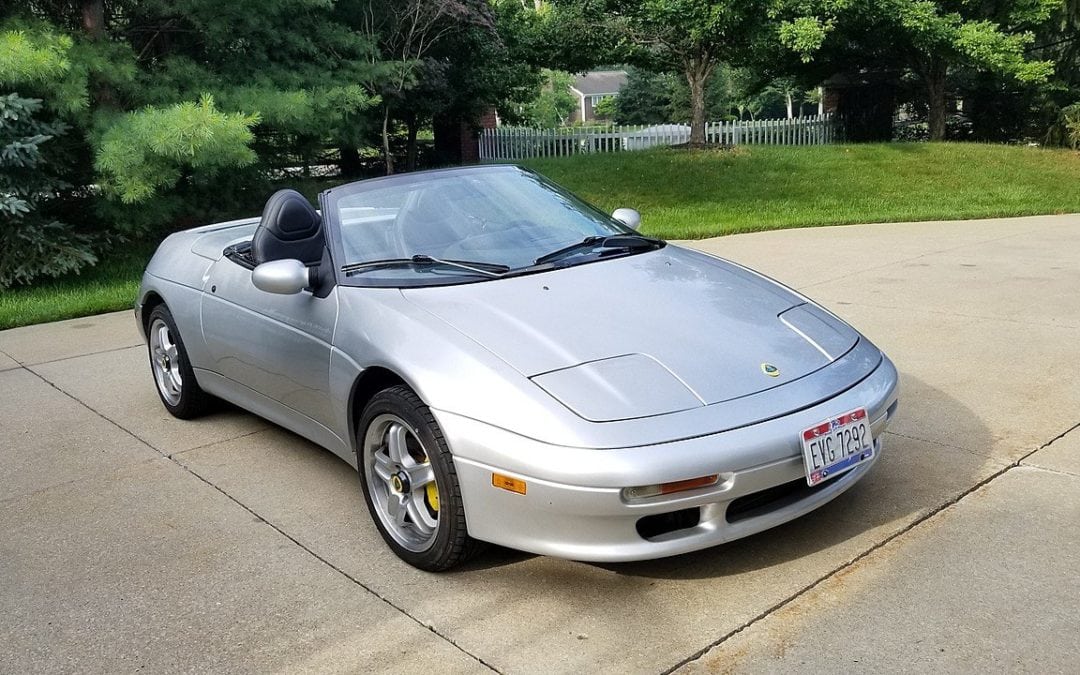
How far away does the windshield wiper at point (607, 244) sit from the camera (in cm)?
414

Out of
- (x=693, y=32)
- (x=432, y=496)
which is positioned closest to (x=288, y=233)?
(x=432, y=496)

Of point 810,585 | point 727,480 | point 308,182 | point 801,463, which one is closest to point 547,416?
point 727,480

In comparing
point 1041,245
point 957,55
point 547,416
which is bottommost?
point 1041,245

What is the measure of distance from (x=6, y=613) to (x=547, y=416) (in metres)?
1.97

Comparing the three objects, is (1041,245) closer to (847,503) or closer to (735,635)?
(847,503)

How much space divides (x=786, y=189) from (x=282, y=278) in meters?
13.1

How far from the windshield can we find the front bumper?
3.34ft

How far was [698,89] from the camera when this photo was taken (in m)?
19.3

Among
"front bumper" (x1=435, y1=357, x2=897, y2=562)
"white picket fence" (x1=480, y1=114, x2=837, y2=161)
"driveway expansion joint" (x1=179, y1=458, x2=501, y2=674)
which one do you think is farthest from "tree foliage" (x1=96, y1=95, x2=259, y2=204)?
"white picket fence" (x1=480, y1=114, x2=837, y2=161)

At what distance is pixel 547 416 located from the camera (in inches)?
119

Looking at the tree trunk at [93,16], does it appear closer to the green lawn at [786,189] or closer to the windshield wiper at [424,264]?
the green lawn at [786,189]

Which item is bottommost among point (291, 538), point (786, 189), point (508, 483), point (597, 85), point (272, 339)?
point (291, 538)

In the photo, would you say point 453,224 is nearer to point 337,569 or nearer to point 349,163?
point 337,569

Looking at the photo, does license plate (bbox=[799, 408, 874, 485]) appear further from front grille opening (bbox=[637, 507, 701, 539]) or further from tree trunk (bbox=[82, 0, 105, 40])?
tree trunk (bbox=[82, 0, 105, 40])
